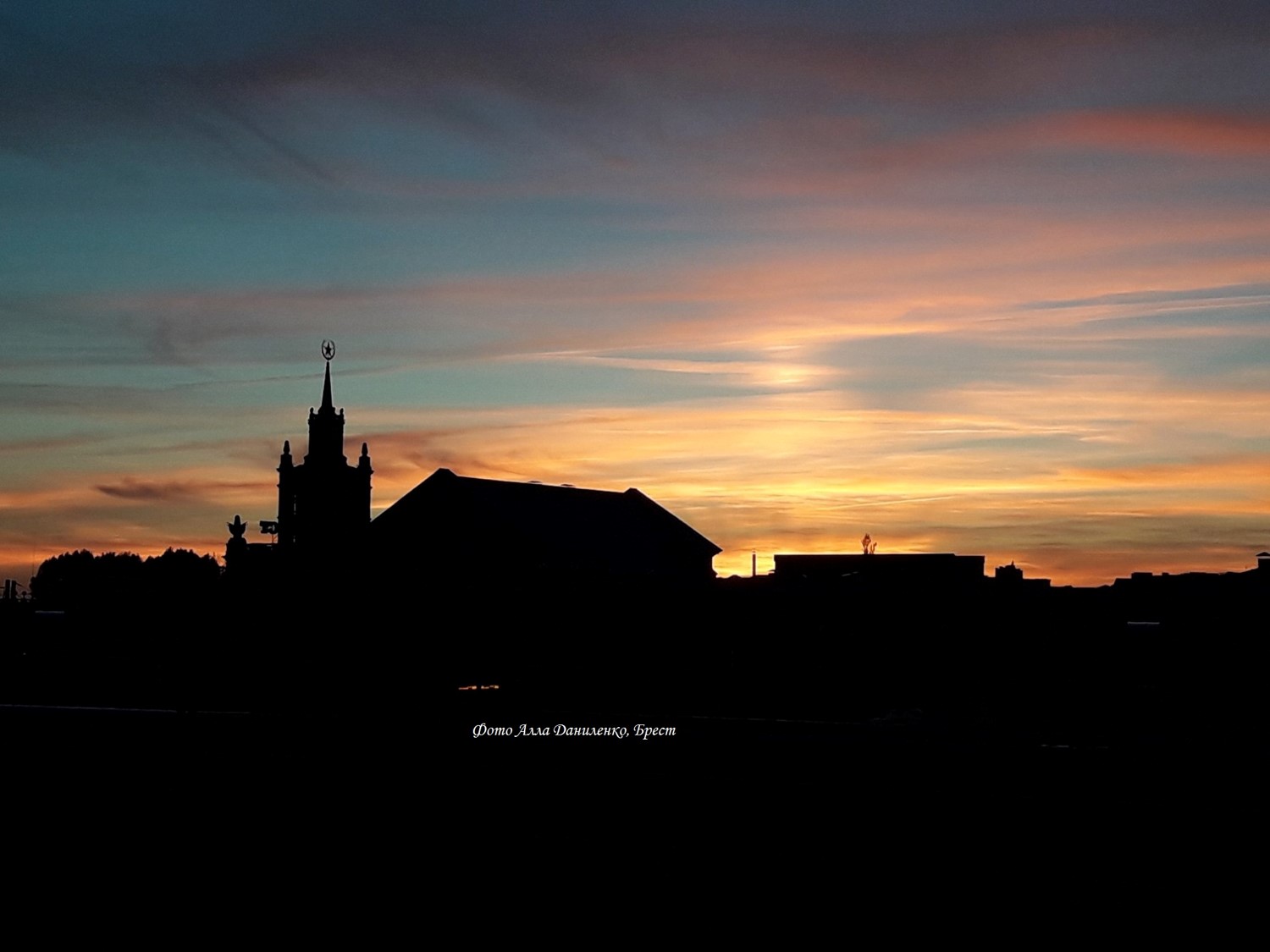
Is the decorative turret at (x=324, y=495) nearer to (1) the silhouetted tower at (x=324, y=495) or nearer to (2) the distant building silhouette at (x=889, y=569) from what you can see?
(1) the silhouetted tower at (x=324, y=495)

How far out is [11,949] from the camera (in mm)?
15727

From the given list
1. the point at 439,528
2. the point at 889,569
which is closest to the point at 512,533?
the point at 439,528

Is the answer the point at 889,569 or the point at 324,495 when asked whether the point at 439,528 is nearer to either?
the point at 324,495

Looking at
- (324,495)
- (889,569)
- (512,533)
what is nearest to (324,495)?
(324,495)

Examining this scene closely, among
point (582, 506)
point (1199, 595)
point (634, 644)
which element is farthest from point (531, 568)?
point (1199, 595)

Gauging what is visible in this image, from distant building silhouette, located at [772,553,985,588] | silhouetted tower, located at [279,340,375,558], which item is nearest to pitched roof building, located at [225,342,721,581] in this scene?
silhouetted tower, located at [279,340,375,558]

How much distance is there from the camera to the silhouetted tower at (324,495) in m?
86.8

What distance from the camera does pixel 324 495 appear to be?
8762cm

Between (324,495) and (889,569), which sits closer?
(324,495)

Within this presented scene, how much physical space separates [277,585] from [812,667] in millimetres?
29762

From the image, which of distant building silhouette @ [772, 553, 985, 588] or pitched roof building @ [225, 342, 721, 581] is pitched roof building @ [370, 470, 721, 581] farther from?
distant building silhouette @ [772, 553, 985, 588]

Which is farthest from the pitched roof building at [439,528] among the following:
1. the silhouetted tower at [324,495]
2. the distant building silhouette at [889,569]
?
the distant building silhouette at [889,569]

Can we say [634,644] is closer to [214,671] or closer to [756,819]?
[214,671]

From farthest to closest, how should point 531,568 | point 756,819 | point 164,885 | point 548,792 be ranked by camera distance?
point 531,568, point 548,792, point 756,819, point 164,885
